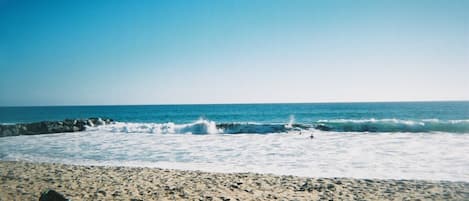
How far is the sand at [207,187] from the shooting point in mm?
7277

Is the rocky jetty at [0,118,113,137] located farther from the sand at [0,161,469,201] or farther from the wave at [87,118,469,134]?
the sand at [0,161,469,201]

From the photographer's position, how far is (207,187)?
26.7ft

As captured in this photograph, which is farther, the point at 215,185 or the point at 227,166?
the point at 227,166

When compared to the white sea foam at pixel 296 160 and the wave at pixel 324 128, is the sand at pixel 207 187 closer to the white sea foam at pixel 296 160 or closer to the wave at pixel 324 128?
the white sea foam at pixel 296 160

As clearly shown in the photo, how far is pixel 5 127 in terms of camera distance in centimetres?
2964

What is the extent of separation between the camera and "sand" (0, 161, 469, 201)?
7.28 metres

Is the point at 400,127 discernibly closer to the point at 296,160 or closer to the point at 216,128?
the point at 216,128

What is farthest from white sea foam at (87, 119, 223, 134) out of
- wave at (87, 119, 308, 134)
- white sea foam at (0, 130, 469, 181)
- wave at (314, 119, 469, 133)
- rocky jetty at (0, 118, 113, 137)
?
white sea foam at (0, 130, 469, 181)

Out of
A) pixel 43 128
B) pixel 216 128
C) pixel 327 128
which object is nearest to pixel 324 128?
pixel 327 128

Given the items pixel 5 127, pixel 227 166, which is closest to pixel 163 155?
pixel 227 166

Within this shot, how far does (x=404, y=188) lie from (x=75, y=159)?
1322cm

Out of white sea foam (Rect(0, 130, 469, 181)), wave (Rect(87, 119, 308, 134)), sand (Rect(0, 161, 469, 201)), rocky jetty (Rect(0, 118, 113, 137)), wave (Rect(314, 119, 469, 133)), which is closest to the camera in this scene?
sand (Rect(0, 161, 469, 201))

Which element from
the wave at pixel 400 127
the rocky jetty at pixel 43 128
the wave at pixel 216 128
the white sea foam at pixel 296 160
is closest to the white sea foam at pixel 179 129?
the wave at pixel 216 128

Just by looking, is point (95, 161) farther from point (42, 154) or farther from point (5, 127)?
point (5, 127)
